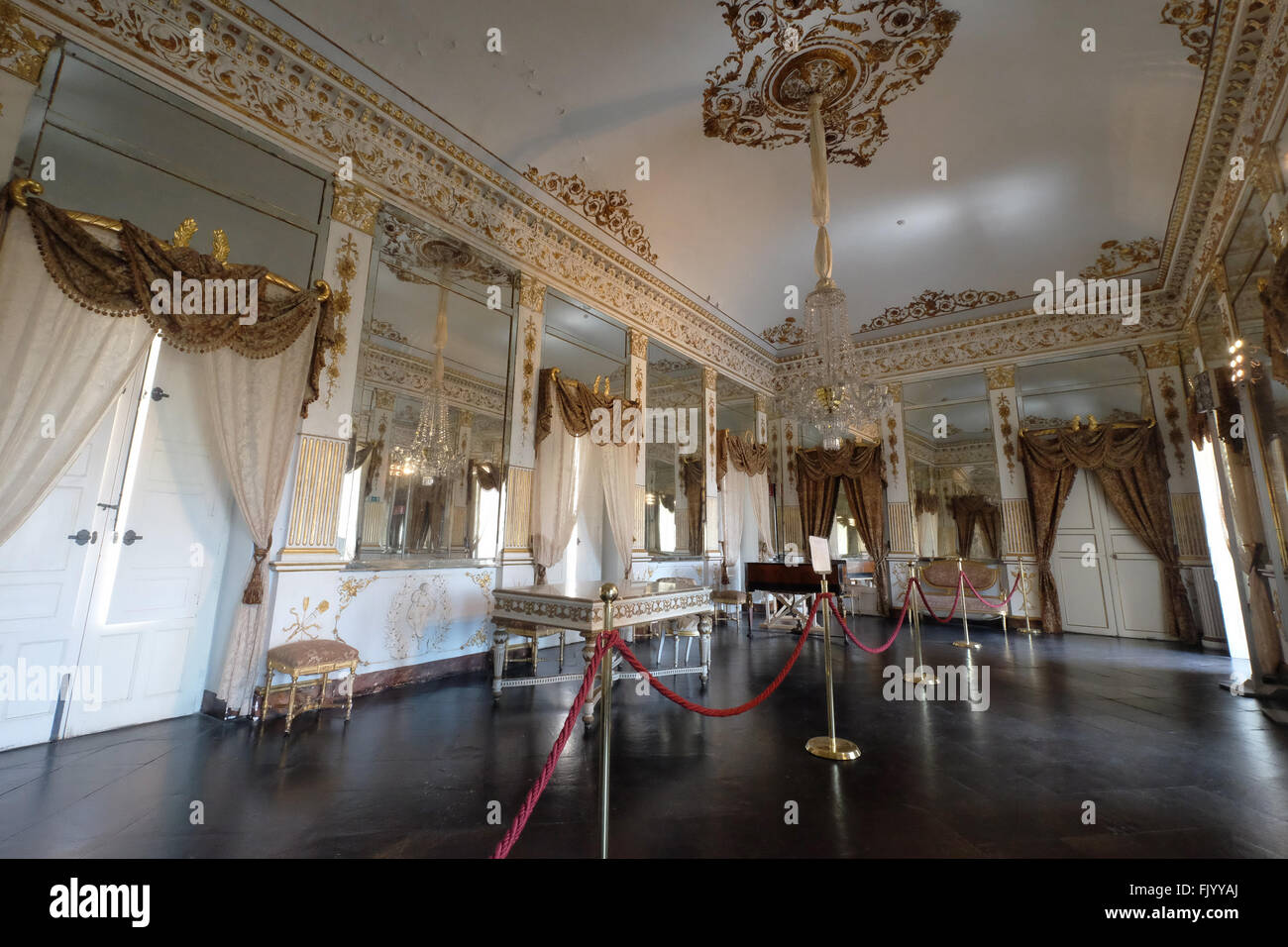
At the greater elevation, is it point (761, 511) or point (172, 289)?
point (172, 289)

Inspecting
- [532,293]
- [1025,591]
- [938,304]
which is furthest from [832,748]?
[938,304]

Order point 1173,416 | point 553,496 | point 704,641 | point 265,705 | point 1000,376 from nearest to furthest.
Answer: point 265,705 → point 704,641 → point 553,496 → point 1173,416 → point 1000,376

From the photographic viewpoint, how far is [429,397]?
4703 mm

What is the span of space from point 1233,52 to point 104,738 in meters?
8.69

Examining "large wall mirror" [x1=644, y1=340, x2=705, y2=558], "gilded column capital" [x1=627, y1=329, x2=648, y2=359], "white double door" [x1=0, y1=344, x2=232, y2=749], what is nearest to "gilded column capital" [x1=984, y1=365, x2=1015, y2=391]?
"large wall mirror" [x1=644, y1=340, x2=705, y2=558]

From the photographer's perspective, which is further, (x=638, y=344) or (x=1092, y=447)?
(x=1092, y=447)

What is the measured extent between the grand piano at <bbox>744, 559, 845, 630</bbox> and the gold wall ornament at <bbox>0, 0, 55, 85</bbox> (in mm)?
6422

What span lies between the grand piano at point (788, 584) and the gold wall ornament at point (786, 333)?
4.08m

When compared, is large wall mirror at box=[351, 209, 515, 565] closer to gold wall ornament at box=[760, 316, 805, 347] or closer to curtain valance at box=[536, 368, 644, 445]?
curtain valance at box=[536, 368, 644, 445]

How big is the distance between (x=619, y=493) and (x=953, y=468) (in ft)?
18.8

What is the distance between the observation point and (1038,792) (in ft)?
8.04

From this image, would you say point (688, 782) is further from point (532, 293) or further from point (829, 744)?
point (532, 293)

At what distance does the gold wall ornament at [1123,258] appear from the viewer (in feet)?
21.1

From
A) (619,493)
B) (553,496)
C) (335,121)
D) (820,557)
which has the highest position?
(335,121)
